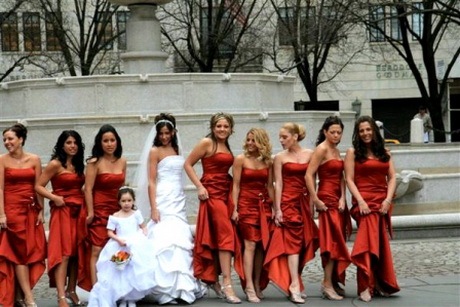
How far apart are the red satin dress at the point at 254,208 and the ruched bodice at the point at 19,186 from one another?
7.36 feet

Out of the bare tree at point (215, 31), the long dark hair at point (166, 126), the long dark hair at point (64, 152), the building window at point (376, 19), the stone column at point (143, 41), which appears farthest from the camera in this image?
the bare tree at point (215, 31)

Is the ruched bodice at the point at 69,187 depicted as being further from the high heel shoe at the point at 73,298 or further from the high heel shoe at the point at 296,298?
the high heel shoe at the point at 296,298

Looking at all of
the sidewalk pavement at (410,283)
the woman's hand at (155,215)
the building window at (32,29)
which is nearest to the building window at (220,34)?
the building window at (32,29)

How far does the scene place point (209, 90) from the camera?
2162cm

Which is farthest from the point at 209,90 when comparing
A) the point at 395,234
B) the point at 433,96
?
the point at 433,96

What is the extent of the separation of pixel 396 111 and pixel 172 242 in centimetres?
4537

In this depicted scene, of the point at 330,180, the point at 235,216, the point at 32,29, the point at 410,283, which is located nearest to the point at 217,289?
the point at 235,216

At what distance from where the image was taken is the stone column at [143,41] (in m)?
22.8

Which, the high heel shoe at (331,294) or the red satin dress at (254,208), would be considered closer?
the high heel shoe at (331,294)

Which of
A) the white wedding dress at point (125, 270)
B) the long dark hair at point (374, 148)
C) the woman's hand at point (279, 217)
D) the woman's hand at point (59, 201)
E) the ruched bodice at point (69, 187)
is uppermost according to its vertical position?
the long dark hair at point (374, 148)

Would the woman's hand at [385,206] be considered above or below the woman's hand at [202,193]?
below

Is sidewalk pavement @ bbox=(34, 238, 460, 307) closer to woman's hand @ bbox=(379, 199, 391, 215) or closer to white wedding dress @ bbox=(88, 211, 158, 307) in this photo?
white wedding dress @ bbox=(88, 211, 158, 307)

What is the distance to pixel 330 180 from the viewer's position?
36.5ft

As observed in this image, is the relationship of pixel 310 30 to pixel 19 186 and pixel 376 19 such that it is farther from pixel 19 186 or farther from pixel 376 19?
pixel 19 186
